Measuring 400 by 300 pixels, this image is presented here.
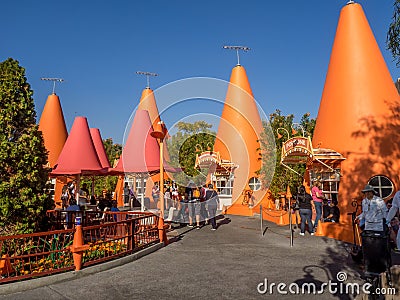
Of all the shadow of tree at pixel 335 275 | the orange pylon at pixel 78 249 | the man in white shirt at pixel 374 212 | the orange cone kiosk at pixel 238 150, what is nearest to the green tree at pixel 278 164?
the orange cone kiosk at pixel 238 150

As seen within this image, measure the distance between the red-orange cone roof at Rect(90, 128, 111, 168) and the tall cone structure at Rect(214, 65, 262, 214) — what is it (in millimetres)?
6530

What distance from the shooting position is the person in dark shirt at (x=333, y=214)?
10773 mm

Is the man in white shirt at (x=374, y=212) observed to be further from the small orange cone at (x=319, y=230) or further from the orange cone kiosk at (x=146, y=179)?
the orange cone kiosk at (x=146, y=179)

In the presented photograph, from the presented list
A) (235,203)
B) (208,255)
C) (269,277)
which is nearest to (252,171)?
(235,203)

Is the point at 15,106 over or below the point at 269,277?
over

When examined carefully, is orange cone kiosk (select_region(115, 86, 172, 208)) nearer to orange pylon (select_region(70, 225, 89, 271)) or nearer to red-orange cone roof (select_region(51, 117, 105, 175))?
red-orange cone roof (select_region(51, 117, 105, 175))

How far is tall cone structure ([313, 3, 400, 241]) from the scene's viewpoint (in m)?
10.3

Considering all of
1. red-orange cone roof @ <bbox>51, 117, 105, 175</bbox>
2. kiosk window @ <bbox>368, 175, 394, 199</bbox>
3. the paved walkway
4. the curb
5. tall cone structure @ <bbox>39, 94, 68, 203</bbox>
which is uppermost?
tall cone structure @ <bbox>39, 94, 68, 203</bbox>

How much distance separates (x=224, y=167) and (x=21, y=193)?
11.4 meters

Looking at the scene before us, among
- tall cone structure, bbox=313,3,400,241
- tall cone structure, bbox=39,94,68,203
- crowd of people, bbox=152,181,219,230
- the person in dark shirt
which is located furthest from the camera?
tall cone structure, bbox=39,94,68,203

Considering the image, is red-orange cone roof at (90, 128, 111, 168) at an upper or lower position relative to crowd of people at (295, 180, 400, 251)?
upper

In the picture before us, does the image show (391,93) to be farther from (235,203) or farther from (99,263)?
(99,263)

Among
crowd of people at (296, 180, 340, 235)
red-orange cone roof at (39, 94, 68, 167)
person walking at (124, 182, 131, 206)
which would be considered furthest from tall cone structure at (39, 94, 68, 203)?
crowd of people at (296, 180, 340, 235)

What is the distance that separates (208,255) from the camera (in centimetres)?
740
